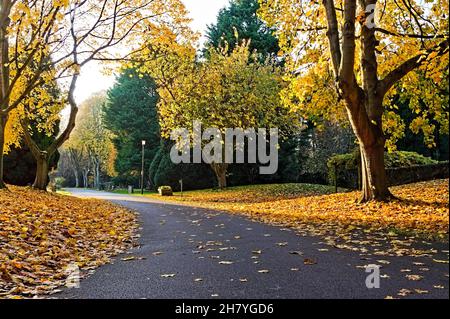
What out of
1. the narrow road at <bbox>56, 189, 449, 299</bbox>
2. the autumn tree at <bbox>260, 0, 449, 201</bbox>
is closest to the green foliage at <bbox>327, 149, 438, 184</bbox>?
the autumn tree at <bbox>260, 0, 449, 201</bbox>

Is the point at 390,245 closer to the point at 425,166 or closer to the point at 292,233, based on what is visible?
the point at 292,233

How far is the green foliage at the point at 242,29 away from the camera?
3531 centimetres

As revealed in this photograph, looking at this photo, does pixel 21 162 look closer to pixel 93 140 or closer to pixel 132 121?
pixel 132 121

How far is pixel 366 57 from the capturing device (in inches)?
→ 444

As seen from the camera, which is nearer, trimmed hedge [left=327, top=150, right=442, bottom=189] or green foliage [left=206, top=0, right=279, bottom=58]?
trimmed hedge [left=327, top=150, right=442, bottom=189]

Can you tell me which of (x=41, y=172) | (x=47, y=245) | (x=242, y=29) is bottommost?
(x=47, y=245)

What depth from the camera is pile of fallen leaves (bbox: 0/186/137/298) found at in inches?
197

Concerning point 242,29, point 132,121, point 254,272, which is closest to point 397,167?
point 254,272

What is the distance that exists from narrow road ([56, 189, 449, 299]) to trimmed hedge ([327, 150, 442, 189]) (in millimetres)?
12927

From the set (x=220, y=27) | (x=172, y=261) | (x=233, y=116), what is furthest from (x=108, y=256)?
(x=220, y=27)

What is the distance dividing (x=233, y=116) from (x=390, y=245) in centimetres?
2069

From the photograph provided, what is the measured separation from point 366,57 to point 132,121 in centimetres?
3810

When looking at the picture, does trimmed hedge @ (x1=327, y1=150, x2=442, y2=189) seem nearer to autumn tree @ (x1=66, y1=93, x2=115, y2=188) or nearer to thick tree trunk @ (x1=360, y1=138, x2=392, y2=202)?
thick tree trunk @ (x1=360, y1=138, x2=392, y2=202)

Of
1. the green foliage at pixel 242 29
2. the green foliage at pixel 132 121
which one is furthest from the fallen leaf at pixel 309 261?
the green foliage at pixel 132 121
